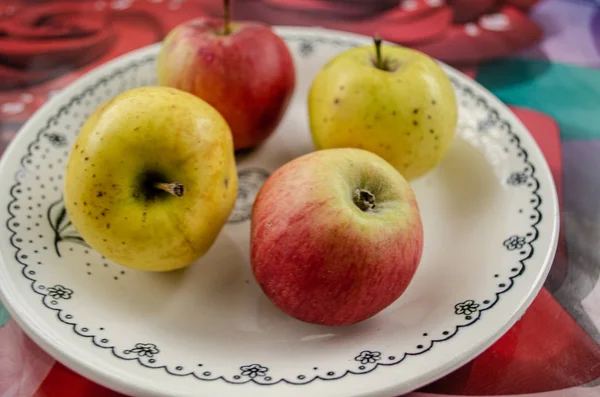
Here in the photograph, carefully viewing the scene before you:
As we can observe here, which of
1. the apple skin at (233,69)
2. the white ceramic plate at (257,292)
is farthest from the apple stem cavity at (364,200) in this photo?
the apple skin at (233,69)

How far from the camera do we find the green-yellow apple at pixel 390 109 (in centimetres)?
74

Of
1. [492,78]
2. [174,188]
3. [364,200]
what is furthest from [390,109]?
[492,78]

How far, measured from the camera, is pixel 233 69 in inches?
31.4

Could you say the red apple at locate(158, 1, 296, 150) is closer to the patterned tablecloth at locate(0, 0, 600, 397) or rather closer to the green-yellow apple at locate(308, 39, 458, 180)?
the green-yellow apple at locate(308, 39, 458, 180)

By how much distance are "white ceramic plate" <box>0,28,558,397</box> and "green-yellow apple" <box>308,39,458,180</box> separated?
97 millimetres

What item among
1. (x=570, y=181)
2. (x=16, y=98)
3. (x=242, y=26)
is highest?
(x=242, y=26)

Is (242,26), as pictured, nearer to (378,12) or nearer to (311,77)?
(311,77)

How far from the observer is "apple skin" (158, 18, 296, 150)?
2.61 feet

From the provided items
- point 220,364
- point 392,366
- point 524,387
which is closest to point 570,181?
point 524,387

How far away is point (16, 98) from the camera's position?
103 centimetres

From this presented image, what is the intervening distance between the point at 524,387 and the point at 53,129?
26.8 inches

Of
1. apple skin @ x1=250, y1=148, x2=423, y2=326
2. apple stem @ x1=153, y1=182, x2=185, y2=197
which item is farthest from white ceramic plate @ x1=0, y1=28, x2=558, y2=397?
apple stem @ x1=153, y1=182, x2=185, y2=197

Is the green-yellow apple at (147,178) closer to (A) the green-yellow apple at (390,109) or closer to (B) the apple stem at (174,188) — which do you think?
(B) the apple stem at (174,188)

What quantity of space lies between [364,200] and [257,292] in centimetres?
18
